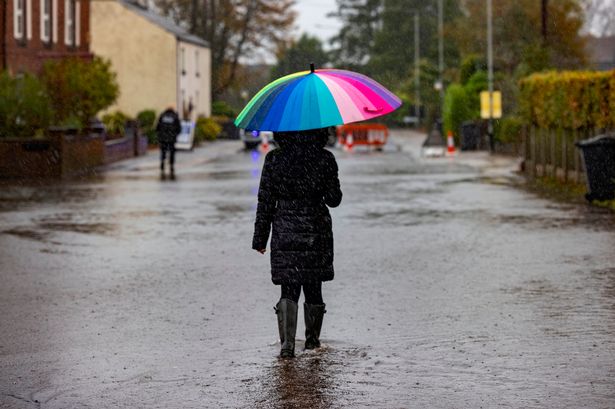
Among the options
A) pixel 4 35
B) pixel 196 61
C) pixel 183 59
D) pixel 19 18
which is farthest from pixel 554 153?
pixel 196 61

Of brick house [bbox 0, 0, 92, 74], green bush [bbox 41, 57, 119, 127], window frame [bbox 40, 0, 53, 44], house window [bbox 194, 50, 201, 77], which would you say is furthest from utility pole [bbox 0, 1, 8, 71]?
house window [bbox 194, 50, 201, 77]

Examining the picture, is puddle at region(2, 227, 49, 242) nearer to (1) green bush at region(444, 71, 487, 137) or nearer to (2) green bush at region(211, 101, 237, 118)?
(1) green bush at region(444, 71, 487, 137)

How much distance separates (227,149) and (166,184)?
956 inches

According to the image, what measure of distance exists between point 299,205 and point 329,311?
6.83ft

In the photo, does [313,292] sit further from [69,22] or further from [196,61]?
[196,61]

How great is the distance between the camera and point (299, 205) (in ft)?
26.8

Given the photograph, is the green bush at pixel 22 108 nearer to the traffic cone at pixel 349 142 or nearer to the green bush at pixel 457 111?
the traffic cone at pixel 349 142

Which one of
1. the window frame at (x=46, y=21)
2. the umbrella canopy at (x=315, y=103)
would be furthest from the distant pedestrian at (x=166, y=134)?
the umbrella canopy at (x=315, y=103)

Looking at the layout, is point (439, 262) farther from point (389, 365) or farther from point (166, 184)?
point (166, 184)

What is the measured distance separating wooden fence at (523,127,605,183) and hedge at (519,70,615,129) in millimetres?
177

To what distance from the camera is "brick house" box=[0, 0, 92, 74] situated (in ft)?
129

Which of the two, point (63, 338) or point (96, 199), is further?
point (96, 199)

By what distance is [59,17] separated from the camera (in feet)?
151

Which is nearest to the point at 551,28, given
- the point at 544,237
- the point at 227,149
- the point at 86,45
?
the point at 227,149
